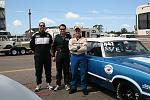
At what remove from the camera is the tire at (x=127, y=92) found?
5807 mm

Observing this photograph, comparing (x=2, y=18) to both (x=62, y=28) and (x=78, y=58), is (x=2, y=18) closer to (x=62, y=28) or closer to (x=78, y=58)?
(x=62, y=28)

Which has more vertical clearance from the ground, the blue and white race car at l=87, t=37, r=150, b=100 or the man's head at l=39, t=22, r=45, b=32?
the man's head at l=39, t=22, r=45, b=32

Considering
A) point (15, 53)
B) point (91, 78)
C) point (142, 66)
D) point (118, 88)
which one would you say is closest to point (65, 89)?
point (91, 78)

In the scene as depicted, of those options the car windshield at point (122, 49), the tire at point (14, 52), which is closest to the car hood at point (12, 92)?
the car windshield at point (122, 49)

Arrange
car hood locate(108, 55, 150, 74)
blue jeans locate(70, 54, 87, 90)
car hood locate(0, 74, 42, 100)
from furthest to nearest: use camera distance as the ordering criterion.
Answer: blue jeans locate(70, 54, 87, 90), car hood locate(108, 55, 150, 74), car hood locate(0, 74, 42, 100)

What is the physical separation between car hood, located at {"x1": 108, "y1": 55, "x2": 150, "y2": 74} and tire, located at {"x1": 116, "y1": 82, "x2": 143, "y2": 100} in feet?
1.29

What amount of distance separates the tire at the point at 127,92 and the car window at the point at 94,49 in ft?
4.36

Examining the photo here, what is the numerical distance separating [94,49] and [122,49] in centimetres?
75

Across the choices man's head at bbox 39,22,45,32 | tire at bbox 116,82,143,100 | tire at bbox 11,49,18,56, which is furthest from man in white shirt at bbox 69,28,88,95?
tire at bbox 11,49,18,56

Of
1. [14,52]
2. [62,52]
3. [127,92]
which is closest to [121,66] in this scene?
[127,92]

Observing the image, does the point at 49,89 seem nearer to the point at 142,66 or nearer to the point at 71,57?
the point at 71,57

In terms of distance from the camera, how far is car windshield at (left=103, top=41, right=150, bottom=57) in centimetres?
747

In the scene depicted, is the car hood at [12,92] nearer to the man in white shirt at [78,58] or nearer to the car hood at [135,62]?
the car hood at [135,62]

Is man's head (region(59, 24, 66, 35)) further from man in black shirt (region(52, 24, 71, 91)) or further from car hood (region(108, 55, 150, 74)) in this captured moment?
car hood (region(108, 55, 150, 74))
